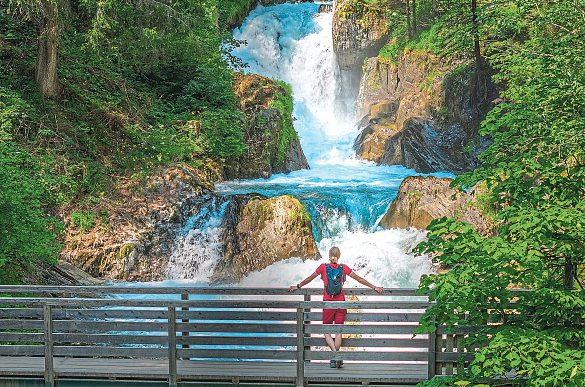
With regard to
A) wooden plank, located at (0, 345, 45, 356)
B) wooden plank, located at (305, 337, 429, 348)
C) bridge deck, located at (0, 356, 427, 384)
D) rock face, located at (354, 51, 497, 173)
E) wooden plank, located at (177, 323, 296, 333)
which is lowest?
bridge deck, located at (0, 356, 427, 384)

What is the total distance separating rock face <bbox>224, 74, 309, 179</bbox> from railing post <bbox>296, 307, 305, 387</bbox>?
47.7 feet

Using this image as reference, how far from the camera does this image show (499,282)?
6199 mm

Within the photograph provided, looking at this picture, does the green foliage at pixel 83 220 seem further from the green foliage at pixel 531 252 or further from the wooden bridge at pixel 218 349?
the green foliage at pixel 531 252

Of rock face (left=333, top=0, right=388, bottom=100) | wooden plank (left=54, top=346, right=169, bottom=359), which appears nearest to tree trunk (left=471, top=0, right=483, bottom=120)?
rock face (left=333, top=0, right=388, bottom=100)

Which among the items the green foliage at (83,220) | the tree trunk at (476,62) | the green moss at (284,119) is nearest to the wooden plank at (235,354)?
the green foliage at (83,220)

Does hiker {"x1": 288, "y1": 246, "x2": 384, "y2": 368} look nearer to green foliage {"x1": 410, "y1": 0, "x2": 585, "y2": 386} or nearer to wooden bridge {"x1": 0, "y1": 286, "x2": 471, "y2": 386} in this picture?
wooden bridge {"x1": 0, "y1": 286, "x2": 471, "y2": 386}

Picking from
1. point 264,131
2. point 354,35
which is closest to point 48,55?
point 264,131

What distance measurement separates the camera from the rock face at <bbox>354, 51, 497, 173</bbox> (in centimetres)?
2553

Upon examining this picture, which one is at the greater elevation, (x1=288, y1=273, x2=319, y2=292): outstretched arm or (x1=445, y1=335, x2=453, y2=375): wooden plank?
(x1=288, y1=273, x2=319, y2=292): outstretched arm

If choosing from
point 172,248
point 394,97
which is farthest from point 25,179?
point 394,97

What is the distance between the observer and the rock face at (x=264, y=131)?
74.9ft

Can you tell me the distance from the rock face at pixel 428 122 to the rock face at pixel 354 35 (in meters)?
4.13

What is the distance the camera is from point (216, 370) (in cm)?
826

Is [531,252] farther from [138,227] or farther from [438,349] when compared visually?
[138,227]
